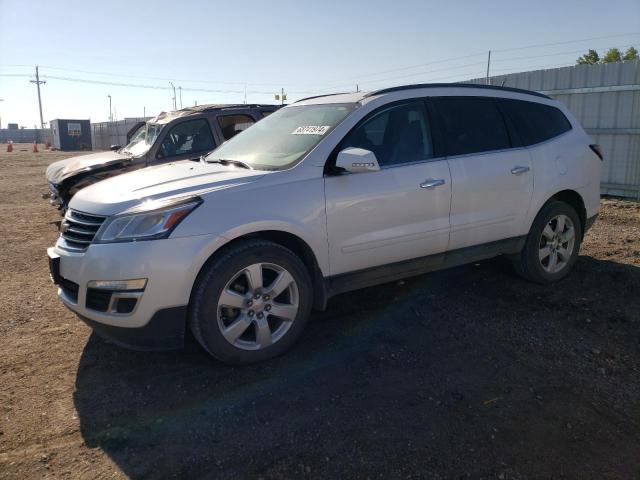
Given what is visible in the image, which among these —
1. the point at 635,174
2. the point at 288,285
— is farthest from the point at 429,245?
the point at 635,174

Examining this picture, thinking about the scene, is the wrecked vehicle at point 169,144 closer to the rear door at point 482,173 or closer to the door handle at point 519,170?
the rear door at point 482,173

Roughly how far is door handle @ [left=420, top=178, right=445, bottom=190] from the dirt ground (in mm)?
1095

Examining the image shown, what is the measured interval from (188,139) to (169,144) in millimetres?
291

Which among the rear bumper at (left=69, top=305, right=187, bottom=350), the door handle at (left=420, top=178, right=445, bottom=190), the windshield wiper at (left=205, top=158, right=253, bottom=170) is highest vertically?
the windshield wiper at (left=205, top=158, right=253, bottom=170)

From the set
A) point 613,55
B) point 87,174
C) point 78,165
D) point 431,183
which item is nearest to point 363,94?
point 431,183

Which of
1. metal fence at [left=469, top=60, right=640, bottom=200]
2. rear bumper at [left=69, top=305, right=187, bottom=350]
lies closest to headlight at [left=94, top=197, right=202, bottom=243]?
rear bumper at [left=69, top=305, right=187, bottom=350]

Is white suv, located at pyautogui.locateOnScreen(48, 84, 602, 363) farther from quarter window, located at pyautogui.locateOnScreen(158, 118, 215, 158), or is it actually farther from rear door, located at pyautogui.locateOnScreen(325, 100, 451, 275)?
quarter window, located at pyautogui.locateOnScreen(158, 118, 215, 158)

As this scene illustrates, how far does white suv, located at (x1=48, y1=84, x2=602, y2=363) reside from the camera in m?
3.25

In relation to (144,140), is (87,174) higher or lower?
lower

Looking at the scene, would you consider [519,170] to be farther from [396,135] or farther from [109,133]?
[109,133]

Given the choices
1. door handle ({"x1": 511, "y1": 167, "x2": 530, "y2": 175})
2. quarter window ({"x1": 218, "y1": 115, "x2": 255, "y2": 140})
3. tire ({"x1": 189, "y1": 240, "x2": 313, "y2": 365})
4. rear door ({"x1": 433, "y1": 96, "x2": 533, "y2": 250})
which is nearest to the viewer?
tire ({"x1": 189, "y1": 240, "x2": 313, "y2": 365})

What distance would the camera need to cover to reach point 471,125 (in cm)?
460

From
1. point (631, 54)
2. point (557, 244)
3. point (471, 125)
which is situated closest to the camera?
point (471, 125)

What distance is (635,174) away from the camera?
990 centimetres
